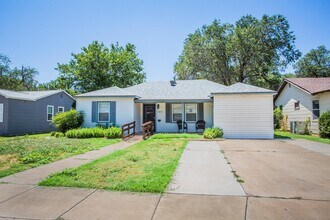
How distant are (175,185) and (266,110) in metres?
11.3

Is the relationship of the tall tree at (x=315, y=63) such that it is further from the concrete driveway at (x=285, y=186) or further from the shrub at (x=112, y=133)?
the shrub at (x=112, y=133)

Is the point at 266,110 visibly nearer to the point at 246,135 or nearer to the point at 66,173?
the point at 246,135

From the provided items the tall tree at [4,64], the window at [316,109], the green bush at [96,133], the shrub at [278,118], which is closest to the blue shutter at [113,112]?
the green bush at [96,133]

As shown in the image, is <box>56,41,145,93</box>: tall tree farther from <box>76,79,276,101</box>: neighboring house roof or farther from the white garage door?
the white garage door

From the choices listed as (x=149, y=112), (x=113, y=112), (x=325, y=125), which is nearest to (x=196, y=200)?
(x=113, y=112)

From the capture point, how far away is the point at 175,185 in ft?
14.8

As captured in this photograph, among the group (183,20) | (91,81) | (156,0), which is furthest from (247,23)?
(91,81)

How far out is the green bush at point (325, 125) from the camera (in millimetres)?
13031

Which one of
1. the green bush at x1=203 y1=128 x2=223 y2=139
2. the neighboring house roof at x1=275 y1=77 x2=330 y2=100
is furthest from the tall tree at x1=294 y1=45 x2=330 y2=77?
the green bush at x1=203 y1=128 x2=223 y2=139

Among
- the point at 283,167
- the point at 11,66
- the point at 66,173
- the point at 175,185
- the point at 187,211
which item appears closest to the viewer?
the point at 187,211

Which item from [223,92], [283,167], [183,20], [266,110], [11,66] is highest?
[11,66]

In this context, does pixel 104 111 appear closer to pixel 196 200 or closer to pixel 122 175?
pixel 122 175

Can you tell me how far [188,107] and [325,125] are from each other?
9.08 meters

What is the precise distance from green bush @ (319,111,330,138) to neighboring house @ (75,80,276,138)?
3240 mm
